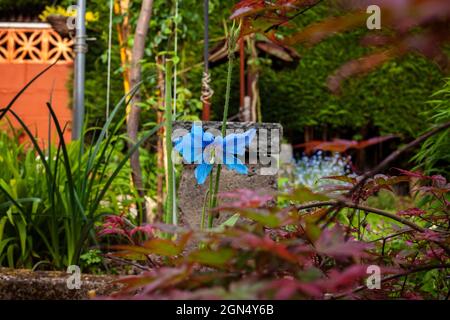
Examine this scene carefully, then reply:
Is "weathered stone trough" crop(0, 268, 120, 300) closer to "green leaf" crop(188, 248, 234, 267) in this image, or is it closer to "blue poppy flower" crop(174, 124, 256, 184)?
"blue poppy flower" crop(174, 124, 256, 184)

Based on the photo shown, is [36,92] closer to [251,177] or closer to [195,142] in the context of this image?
[251,177]

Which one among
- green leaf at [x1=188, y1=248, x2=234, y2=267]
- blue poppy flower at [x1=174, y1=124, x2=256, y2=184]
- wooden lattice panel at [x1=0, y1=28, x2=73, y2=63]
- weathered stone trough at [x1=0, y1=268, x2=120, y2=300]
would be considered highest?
wooden lattice panel at [x1=0, y1=28, x2=73, y2=63]

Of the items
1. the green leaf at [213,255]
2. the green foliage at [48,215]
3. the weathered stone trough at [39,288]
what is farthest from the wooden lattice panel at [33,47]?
the green leaf at [213,255]

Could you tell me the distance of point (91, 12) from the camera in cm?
639

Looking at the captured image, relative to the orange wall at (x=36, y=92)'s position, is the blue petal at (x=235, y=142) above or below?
below

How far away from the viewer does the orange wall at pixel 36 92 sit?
6.62 metres

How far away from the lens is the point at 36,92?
664 cm

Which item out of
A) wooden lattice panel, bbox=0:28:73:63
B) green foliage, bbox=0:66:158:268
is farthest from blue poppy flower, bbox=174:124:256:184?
wooden lattice panel, bbox=0:28:73:63

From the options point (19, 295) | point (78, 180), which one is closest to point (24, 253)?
point (78, 180)

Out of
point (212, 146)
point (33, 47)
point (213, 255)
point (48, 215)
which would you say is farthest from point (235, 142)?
point (33, 47)

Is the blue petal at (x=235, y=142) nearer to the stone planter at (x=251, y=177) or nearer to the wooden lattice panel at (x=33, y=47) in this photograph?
the stone planter at (x=251, y=177)

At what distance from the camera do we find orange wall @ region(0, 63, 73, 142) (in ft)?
21.7
